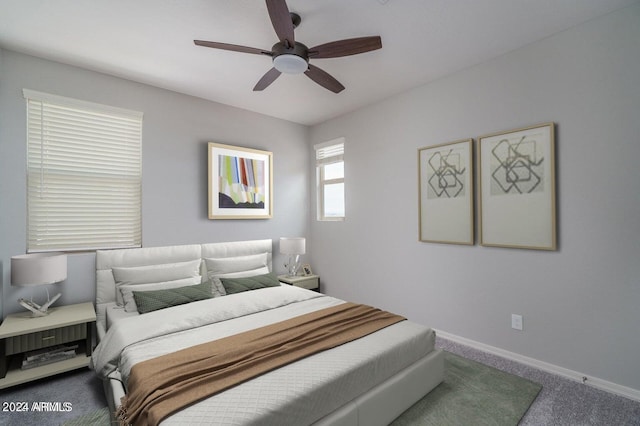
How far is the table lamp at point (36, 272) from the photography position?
7.59ft

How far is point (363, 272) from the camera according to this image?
155 inches

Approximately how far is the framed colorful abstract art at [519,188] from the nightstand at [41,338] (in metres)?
3.61

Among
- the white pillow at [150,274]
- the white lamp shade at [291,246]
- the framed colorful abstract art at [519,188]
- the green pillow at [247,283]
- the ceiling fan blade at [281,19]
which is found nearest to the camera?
the ceiling fan blade at [281,19]

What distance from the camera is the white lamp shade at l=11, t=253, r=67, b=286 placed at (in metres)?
2.31

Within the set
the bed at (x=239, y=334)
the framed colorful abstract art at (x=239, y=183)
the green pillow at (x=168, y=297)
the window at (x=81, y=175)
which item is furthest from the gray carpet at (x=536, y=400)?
the framed colorful abstract art at (x=239, y=183)

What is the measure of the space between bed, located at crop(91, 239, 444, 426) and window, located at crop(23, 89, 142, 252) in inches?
11.0

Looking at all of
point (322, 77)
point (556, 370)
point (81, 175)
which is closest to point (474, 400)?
point (556, 370)

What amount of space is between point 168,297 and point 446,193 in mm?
2906

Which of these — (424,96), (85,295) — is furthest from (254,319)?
(424,96)

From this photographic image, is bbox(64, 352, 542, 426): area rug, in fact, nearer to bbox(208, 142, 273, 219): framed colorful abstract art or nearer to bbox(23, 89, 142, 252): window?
bbox(23, 89, 142, 252): window

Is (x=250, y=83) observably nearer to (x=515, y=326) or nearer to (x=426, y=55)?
(x=426, y=55)

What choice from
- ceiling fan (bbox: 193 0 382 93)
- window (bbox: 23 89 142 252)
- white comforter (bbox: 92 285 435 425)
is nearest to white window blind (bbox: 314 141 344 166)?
ceiling fan (bbox: 193 0 382 93)

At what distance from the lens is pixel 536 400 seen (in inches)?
82.4

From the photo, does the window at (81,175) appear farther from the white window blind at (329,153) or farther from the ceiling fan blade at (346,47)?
the white window blind at (329,153)
